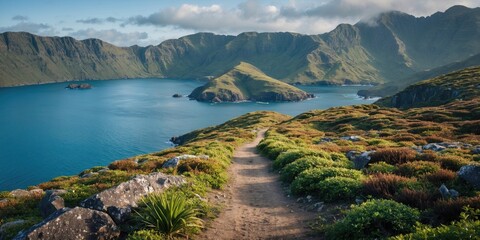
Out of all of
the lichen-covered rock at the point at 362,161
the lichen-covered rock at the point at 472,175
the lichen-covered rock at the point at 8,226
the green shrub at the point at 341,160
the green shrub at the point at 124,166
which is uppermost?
the lichen-covered rock at the point at 472,175

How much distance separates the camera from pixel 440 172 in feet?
48.3

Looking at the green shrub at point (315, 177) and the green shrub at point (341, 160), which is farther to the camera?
the green shrub at point (341, 160)

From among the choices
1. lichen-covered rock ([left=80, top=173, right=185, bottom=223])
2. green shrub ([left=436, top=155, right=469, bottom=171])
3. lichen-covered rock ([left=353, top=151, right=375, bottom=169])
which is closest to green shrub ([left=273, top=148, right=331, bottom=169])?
lichen-covered rock ([left=353, top=151, right=375, bottom=169])

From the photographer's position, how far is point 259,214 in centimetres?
1495

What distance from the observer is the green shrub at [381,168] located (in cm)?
1791

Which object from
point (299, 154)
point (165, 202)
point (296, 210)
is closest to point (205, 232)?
point (165, 202)

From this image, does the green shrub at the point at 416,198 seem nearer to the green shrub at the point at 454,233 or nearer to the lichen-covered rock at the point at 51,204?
the green shrub at the point at 454,233

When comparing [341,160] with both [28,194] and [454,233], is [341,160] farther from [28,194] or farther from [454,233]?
[28,194]

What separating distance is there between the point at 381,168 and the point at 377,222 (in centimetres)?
877

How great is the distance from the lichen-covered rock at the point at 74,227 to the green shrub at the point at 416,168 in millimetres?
14616

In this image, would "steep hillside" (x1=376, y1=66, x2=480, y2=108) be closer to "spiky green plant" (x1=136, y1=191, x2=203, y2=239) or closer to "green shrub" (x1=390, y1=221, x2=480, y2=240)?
"green shrub" (x1=390, y1=221, x2=480, y2=240)

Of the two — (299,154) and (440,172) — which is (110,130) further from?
(440,172)

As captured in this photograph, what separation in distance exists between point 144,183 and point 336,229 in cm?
887

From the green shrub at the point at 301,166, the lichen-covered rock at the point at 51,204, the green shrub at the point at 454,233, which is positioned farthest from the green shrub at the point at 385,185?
the lichen-covered rock at the point at 51,204
